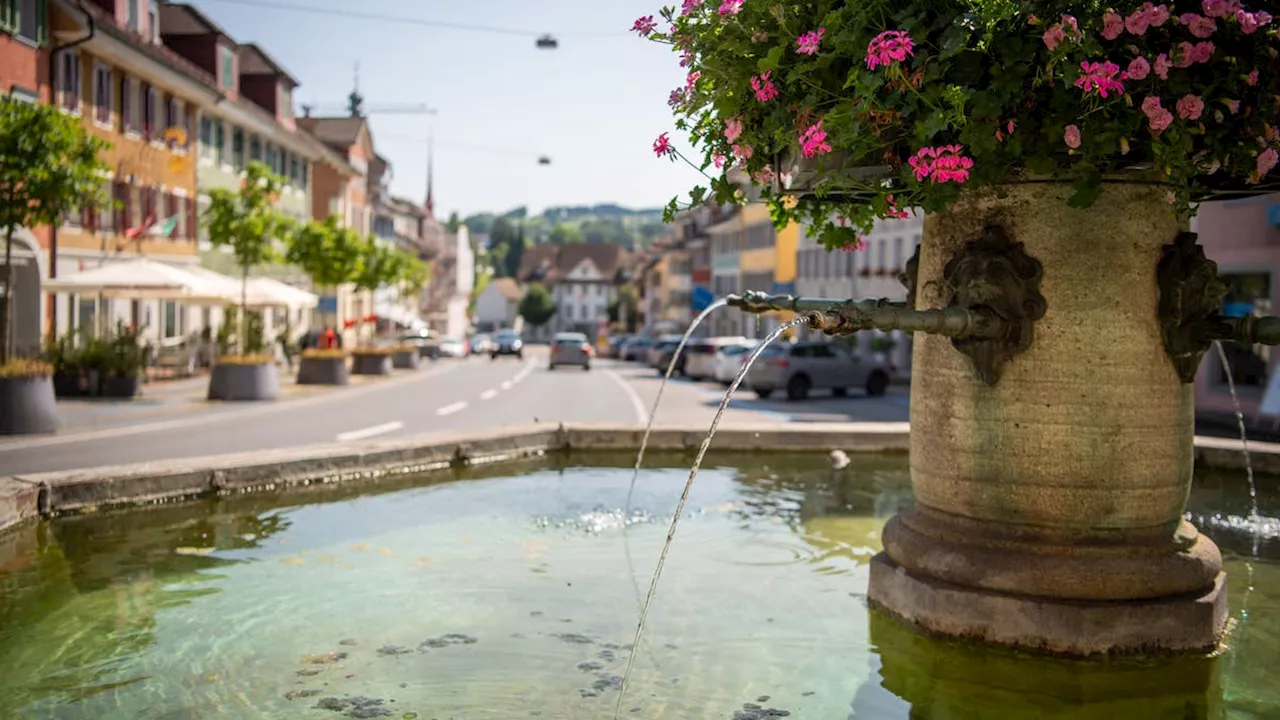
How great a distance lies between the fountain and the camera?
5031 mm

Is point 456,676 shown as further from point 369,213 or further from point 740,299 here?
point 369,213

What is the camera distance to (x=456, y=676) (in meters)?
4.92

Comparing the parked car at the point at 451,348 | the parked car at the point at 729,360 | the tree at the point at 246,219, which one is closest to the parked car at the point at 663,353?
the parked car at the point at 729,360

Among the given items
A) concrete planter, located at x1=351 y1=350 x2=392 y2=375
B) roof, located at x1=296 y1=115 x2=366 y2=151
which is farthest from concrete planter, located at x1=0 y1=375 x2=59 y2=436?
roof, located at x1=296 y1=115 x2=366 y2=151

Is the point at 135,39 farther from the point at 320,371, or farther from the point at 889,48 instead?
the point at 889,48

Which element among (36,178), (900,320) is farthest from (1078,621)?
(36,178)

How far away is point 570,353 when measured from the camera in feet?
200

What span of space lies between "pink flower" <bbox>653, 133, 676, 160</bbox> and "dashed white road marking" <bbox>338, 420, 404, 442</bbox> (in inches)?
506

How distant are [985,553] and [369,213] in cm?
8537

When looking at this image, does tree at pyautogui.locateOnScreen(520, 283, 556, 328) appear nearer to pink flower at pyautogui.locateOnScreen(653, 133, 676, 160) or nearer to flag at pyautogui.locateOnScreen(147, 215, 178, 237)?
flag at pyautogui.locateOnScreen(147, 215, 178, 237)

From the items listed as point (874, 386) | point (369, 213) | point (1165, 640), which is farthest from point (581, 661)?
point (369, 213)

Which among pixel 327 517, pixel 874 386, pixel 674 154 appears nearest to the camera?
pixel 674 154

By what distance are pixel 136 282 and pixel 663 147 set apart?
26.0m

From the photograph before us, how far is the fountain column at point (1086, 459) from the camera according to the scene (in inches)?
198
